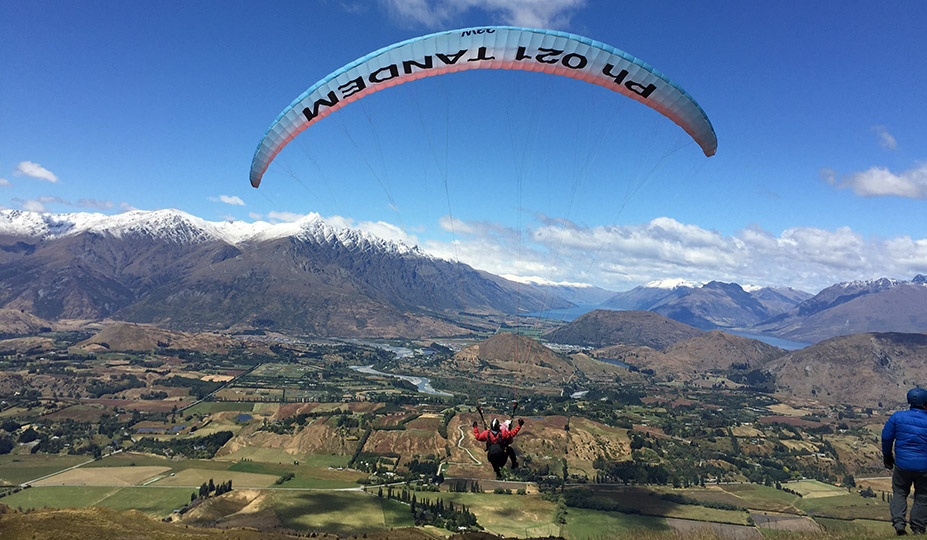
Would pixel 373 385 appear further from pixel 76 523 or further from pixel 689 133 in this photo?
pixel 689 133

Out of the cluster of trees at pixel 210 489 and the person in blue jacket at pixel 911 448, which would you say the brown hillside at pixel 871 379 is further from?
the person in blue jacket at pixel 911 448

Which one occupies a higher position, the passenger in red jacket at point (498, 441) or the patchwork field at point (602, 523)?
the passenger in red jacket at point (498, 441)

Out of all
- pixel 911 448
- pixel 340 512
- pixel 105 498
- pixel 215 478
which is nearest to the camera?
pixel 911 448

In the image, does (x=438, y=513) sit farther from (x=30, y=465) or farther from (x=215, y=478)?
(x=30, y=465)

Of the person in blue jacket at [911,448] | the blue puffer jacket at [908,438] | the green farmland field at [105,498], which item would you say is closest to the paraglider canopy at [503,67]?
the person in blue jacket at [911,448]

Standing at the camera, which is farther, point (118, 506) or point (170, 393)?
point (170, 393)

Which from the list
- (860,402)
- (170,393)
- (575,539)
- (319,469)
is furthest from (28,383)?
(860,402)

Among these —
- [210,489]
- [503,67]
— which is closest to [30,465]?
[210,489]
